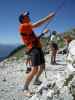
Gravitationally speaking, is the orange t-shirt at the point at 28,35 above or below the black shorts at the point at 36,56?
above

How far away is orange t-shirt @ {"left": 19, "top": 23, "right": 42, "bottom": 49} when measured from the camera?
12094 millimetres

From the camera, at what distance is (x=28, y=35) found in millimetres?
12211

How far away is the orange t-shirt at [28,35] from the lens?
12.1 metres

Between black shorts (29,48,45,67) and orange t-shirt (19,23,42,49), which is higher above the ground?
orange t-shirt (19,23,42,49)

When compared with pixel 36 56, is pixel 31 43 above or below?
above

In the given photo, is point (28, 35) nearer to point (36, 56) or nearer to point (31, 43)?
point (31, 43)

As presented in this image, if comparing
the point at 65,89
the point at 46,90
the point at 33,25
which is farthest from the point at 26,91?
the point at 65,89

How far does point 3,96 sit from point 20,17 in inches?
114

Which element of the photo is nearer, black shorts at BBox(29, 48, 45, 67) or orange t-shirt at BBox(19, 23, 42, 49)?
orange t-shirt at BBox(19, 23, 42, 49)

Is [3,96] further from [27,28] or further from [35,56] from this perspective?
[27,28]

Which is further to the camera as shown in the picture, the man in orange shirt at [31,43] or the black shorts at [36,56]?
the black shorts at [36,56]

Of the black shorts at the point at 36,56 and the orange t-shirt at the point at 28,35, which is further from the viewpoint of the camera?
the black shorts at the point at 36,56

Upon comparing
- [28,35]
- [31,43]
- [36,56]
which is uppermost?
[28,35]

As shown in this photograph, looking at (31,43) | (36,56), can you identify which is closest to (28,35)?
(31,43)
